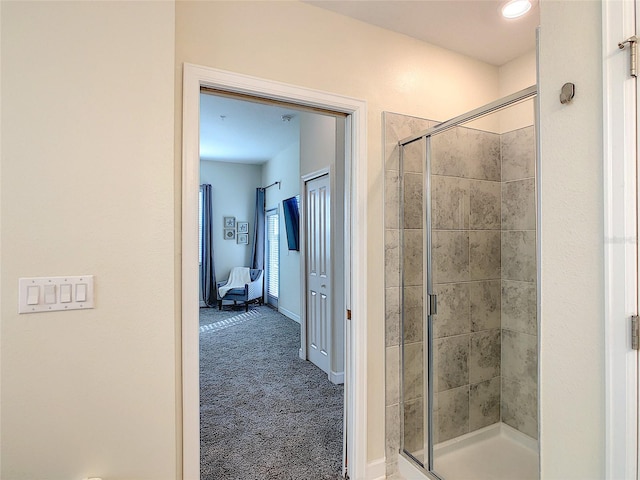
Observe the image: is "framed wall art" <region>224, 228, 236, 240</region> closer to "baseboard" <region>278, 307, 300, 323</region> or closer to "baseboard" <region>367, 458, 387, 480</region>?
"baseboard" <region>278, 307, 300, 323</region>

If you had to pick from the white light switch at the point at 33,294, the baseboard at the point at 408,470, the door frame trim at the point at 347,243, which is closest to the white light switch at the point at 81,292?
the white light switch at the point at 33,294

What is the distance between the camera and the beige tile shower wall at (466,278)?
2.14 metres

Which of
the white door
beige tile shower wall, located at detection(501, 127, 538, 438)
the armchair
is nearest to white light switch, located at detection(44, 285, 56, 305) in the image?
beige tile shower wall, located at detection(501, 127, 538, 438)

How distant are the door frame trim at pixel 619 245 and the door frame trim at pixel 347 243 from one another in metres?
1.16

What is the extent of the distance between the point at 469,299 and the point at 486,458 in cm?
100

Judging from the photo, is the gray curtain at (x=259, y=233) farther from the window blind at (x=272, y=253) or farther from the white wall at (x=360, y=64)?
the white wall at (x=360, y=64)

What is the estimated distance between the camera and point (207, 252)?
271 inches

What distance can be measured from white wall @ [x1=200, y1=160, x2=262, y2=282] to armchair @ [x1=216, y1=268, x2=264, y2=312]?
1.48 feet

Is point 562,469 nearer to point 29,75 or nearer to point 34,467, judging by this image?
point 34,467

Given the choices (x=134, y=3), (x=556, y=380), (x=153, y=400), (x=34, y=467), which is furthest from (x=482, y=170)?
(x=34, y=467)

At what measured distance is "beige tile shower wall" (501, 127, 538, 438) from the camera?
7.17ft

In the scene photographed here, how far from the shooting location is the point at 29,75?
119 centimetres

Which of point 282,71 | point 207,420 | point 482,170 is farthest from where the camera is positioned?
point 207,420

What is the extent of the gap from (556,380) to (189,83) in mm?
1844
